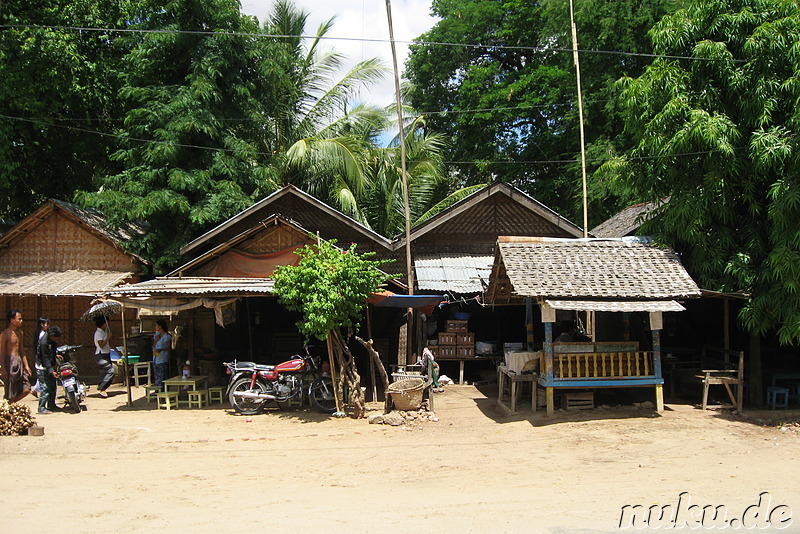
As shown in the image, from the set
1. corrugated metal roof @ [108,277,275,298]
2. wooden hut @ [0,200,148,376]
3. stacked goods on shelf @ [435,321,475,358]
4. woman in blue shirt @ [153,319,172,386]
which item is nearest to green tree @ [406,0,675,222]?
stacked goods on shelf @ [435,321,475,358]

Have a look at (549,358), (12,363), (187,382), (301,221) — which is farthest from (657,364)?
(12,363)

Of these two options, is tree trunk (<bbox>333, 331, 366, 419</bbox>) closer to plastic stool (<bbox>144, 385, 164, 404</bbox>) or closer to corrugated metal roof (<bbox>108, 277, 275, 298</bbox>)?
corrugated metal roof (<bbox>108, 277, 275, 298</bbox>)

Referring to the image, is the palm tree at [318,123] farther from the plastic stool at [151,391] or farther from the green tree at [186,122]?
the plastic stool at [151,391]

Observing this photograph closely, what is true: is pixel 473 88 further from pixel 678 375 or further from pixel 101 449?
pixel 101 449

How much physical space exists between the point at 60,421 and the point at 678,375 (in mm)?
11678

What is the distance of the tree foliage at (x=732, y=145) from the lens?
10.5m

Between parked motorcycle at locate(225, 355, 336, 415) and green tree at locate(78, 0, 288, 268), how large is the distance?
18.7ft

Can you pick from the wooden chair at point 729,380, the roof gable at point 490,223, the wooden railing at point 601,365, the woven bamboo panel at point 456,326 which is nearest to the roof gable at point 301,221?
the roof gable at point 490,223

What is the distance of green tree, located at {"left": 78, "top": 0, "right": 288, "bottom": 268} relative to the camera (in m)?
16.3

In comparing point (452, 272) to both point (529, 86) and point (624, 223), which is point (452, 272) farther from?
point (529, 86)

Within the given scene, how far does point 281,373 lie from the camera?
1185 cm

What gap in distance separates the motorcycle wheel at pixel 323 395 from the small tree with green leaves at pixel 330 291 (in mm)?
574

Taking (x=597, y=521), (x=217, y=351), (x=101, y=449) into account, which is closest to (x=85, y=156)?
(x=217, y=351)

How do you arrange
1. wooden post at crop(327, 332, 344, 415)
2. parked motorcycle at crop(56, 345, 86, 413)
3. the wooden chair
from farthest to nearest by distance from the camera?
1. parked motorcycle at crop(56, 345, 86, 413)
2. the wooden chair
3. wooden post at crop(327, 332, 344, 415)
